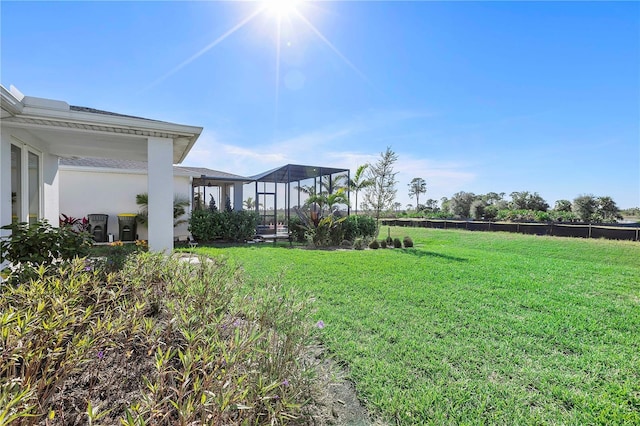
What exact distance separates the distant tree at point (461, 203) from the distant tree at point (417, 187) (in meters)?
20.1

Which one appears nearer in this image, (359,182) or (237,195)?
(237,195)

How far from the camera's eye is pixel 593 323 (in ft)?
12.7

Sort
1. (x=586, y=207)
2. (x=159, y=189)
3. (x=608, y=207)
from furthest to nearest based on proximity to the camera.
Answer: (x=586, y=207), (x=608, y=207), (x=159, y=189)

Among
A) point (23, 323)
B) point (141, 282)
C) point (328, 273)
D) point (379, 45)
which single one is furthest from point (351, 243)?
point (23, 323)

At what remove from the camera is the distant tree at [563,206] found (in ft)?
105

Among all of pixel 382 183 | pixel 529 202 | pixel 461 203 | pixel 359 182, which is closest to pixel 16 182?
pixel 359 182

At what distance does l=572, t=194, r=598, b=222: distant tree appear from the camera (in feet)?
92.4

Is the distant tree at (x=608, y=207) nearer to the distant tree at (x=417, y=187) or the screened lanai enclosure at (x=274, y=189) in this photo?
the screened lanai enclosure at (x=274, y=189)

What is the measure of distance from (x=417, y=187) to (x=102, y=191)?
6122 cm

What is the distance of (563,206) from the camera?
107ft

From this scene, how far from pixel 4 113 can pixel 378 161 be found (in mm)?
13629

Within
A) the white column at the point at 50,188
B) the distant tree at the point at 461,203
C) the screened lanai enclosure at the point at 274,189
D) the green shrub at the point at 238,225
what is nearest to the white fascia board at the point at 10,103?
the white column at the point at 50,188

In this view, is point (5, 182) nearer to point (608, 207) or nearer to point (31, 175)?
point (31, 175)

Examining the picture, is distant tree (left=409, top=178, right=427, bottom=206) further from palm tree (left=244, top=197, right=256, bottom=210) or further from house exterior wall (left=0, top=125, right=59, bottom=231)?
house exterior wall (left=0, top=125, right=59, bottom=231)
